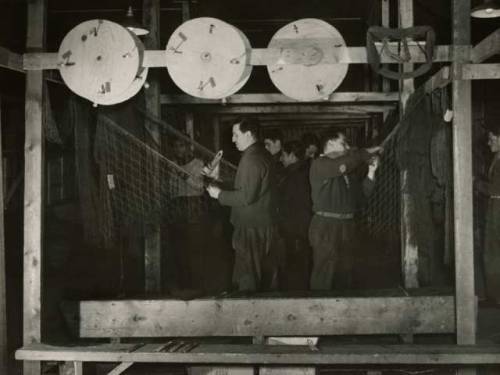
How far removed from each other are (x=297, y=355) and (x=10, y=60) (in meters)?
3.37

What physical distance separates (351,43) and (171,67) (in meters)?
7.89

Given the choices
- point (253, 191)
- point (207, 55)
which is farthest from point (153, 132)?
point (207, 55)

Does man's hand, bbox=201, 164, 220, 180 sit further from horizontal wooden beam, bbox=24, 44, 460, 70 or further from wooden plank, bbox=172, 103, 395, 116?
wooden plank, bbox=172, 103, 395, 116

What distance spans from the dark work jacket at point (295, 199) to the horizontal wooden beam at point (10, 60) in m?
3.63

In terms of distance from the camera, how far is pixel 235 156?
1141 centimetres

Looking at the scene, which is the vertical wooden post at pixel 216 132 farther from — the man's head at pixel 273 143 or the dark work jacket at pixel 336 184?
the dark work jacket at pixel 336 184

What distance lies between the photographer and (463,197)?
491cm

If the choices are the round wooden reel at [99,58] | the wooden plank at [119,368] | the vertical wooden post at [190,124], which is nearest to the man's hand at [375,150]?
the round wooden reel at [99,58]

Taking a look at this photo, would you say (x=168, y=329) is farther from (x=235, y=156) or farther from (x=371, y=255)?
(x=235, y=156)

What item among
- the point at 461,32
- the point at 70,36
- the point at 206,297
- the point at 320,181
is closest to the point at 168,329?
the point at 206,297

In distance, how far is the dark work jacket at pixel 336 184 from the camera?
601 centimetres

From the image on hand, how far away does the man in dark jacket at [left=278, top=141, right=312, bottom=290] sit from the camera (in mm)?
7410

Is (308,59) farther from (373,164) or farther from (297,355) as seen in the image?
(297,355)

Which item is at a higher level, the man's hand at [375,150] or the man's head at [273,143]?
the man's head at [273,143]
